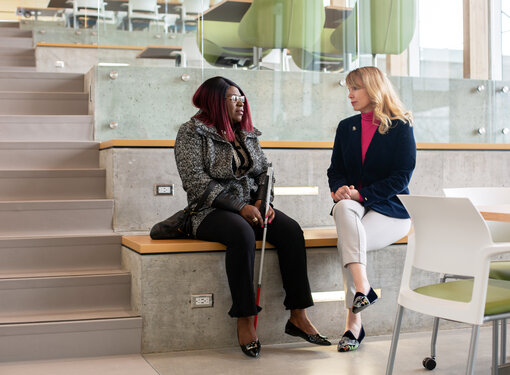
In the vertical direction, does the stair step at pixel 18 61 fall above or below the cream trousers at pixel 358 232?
above

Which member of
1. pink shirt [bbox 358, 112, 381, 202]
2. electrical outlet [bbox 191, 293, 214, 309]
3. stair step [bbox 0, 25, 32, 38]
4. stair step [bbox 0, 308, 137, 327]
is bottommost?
stair step [bbox 0, 308, 137, 327]

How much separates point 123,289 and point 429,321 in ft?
5.54

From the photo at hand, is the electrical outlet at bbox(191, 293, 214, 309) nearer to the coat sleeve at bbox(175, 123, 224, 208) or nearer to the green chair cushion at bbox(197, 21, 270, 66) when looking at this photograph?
the coat sleeve at bbox(175, 123, 224, 208)

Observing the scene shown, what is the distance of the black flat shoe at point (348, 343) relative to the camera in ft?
11.0

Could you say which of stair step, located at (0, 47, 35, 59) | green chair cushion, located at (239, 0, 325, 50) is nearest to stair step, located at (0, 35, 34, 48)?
stair step, located at (0, 47, 35, 59)

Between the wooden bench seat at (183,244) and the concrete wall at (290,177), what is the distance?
0.44 metres

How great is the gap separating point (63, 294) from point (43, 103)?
2084mm

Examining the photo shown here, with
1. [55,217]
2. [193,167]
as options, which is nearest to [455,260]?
[193,167]

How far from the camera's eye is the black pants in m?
3.24

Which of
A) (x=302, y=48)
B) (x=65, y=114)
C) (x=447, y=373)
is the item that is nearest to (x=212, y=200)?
(x=447, y=373)

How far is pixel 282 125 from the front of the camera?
4.77 m

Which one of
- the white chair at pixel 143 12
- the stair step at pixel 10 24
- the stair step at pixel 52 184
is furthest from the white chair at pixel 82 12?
the stair step at pixel 52 184

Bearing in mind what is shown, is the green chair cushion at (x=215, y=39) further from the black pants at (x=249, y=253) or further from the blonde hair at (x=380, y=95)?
the black pants at (x=249, y=253)

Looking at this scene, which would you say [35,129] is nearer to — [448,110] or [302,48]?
[302,48]
